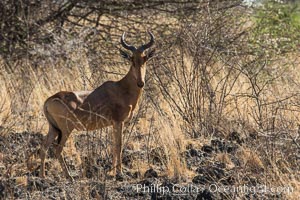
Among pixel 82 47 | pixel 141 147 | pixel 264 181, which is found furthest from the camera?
pixel 82 47

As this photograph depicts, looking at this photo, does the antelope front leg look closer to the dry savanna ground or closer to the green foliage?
the dry savanna ground

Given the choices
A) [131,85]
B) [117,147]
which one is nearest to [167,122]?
[131,85]

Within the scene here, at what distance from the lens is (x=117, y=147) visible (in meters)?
9.19

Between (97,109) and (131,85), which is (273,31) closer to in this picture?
(131,85)

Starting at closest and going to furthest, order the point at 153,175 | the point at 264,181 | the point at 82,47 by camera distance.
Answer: the point at 264,181, the point at 153,175, the point at 82,47

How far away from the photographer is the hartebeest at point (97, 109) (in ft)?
30.0

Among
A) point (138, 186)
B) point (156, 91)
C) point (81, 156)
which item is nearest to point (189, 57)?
point (156, 91)

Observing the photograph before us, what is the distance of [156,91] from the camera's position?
42.2ft

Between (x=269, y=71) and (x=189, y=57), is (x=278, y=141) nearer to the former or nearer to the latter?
(x=189, y=57)

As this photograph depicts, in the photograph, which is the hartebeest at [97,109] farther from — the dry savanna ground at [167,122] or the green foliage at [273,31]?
the green foliage at [273,31]

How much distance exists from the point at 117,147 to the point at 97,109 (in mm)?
619

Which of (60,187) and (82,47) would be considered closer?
(60,187)

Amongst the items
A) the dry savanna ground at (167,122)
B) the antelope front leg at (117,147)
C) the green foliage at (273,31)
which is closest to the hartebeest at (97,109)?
the antelope front leg at (117,147)

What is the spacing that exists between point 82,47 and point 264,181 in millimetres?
8290
